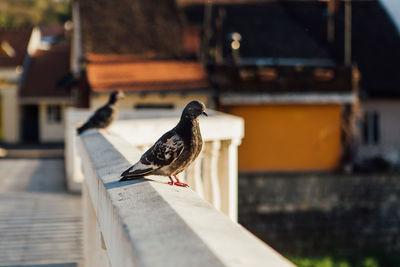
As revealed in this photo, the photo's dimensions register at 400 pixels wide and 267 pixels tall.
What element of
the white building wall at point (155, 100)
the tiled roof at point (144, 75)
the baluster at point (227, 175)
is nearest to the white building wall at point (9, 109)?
the tiled roof at point (144, 75)

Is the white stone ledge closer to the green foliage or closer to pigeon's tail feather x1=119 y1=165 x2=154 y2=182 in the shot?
pigeon's tail feather x1=119 y1=165 x2=154 y2=182

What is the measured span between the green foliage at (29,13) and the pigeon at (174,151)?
57.4 m

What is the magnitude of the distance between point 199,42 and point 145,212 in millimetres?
25765

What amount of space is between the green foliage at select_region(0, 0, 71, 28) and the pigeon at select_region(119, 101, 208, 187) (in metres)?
57.4

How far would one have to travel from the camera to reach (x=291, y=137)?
2367 cm

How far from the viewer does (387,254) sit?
74.1 ft

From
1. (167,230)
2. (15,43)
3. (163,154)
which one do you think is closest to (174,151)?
(163,154)

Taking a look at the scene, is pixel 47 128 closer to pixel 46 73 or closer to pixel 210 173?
pixel 46 73

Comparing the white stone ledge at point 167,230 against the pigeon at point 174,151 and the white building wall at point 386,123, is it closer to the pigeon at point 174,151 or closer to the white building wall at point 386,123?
the pigeon at point 174,151

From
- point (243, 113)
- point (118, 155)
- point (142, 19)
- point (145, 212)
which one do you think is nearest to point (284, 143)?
point (243, 113)

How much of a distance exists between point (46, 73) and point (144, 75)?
1511 centimetres

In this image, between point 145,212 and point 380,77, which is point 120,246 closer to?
point 145,212

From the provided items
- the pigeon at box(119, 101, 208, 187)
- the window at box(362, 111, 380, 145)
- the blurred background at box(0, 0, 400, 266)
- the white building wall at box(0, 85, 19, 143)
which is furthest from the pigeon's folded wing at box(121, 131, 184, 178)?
the white building wall at box(0, 85, 19, 143)

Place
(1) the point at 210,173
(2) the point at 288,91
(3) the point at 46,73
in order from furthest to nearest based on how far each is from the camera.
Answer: (3) the point at 46,73
(2) the point at 288,91
(1) the point at 210,173
